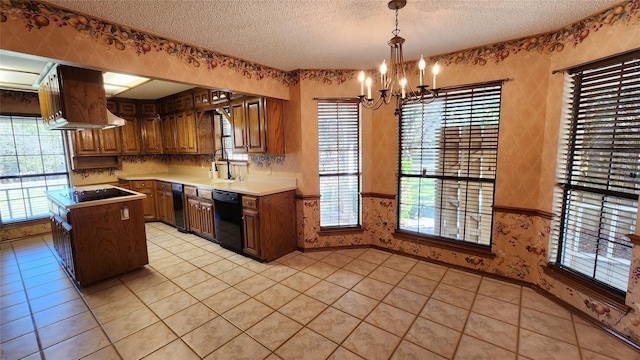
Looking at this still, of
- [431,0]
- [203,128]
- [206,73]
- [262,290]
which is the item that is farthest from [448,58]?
[203,128]

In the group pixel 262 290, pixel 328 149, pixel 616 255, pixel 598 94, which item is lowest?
pixel 262 290

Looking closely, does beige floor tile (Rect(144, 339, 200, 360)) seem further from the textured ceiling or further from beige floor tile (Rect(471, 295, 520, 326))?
the textured ceiling

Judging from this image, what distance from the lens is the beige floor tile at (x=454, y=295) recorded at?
246 cm

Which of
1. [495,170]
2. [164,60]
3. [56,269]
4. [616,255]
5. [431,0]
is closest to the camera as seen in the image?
[431,0]

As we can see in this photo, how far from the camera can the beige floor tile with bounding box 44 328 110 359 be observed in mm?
1911

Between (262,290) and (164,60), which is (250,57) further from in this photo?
(262,290)

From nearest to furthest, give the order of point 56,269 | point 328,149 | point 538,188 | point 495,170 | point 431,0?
point 431,0
point 538,188
point 495,170
point 56,269
point 328,149

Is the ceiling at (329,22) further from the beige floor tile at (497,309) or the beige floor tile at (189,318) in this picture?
the beige floor tile at (497,309)

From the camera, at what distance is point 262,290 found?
2746 mm

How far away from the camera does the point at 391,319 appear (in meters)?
2.25

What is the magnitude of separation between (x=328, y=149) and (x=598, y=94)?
2617mm

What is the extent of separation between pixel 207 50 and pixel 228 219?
2.11m

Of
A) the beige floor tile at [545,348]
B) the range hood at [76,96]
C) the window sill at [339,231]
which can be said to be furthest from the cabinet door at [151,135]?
the beige floor tile at [545,348]

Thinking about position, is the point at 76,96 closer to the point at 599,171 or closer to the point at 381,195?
the point at 381,195
